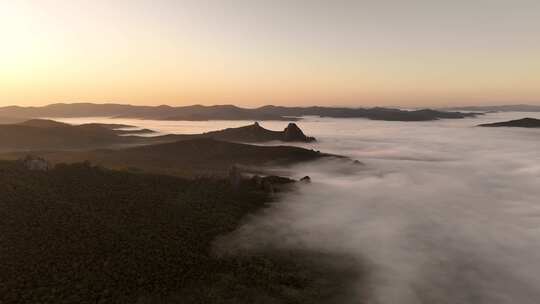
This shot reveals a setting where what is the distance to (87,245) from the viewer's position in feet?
122

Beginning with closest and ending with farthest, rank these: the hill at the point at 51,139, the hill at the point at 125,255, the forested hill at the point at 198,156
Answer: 1. the hill at the point at 125,255
2. the forested hill at the point at 198,156
3. the hill at the point at 51,139

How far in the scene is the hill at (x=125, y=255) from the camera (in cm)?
3216

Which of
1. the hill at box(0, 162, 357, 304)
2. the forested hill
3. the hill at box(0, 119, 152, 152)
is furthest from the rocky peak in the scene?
the hill at box(0, 162, 357, 304)

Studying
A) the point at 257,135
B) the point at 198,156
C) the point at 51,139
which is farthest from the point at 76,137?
the point at 257,135

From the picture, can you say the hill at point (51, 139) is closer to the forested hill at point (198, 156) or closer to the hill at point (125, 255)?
the forested hill at point (198, 156)

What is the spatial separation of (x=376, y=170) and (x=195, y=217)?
77279 millimetres

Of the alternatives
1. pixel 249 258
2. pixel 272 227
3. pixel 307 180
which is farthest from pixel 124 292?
pixel 307 180

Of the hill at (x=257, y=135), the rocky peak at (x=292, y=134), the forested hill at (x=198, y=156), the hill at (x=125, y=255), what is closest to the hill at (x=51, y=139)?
the forested hill at (x=198, y=156)

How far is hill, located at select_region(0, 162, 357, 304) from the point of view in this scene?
105ft

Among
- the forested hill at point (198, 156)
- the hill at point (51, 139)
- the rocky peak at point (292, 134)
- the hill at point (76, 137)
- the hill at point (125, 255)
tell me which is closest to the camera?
the hill at point (125, 255)

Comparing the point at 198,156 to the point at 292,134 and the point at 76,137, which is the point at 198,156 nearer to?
the point at 292,134

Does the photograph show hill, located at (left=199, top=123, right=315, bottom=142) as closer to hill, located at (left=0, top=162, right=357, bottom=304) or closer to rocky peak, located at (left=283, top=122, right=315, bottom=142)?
rocky peak, located at (left=283, top=122, right=315, bottom=142)

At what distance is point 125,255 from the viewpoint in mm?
36844

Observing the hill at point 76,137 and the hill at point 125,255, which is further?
the hill at point 76,137
